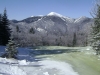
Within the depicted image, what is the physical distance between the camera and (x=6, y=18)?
56.1m

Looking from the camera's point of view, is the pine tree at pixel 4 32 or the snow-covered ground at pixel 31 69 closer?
the snow-covered ground at pixel 31 69

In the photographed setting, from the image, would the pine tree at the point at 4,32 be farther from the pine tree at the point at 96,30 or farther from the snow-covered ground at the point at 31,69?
the snow-covered ground at the point at 31,69


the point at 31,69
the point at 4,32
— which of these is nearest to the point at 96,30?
the point at 31,69

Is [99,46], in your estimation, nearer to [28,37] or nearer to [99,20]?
[99,20]

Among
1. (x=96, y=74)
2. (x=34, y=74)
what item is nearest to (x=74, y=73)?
(x=96, y=74)

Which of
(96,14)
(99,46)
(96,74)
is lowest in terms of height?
(96,74)

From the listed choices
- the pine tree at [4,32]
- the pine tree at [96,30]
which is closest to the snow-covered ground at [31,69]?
Answer: the pine tree at [96,30]

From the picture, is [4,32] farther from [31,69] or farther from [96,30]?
[31,69]

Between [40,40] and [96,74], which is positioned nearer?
[96,74]

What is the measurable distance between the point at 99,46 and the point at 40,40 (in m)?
108

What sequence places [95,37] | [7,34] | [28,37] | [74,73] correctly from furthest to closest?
[28,37], [7,34], [95,37], [74,73]

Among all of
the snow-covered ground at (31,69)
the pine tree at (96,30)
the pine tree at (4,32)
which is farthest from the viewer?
the pine tree at (4,32)

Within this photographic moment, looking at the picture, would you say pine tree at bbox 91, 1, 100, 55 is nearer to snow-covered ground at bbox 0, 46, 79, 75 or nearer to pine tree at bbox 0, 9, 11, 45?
snow-covered ground at bbox 0, 46, 79, 75

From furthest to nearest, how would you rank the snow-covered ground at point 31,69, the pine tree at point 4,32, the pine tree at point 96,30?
the pine tree at point 4,32, the pine tree at point 96,30, the snow-covered ground at point 31,69
